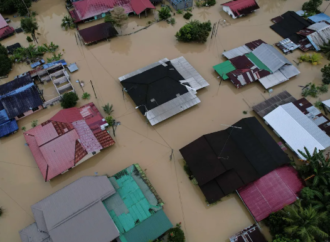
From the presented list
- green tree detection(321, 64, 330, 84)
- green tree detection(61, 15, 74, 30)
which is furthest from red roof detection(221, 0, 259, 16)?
green tree detection(61, 15, 74, 30)

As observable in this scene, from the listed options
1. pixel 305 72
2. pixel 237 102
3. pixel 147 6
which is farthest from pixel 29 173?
pixel 305 72

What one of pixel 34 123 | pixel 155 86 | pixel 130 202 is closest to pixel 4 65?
pixel 34 123

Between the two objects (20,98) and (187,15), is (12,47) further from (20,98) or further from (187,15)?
(187,15)

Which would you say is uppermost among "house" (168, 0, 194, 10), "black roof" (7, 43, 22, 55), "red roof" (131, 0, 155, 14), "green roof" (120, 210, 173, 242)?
"black roof" (7, 43, 22, 55)

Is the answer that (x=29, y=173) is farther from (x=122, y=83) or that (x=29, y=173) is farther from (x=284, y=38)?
(x=284, y=38)

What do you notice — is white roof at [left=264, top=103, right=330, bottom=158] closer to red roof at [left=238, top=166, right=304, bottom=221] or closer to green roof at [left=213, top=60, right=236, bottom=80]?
red roof at [left=238, top=166, right=304, bottom=221]

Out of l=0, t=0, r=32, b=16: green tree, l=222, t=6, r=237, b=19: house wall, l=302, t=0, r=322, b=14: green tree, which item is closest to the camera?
l=0, t=0, r=32, b=16: green tree

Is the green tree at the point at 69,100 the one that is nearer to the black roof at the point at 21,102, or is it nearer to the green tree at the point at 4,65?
the black roof at the point at 21,102
